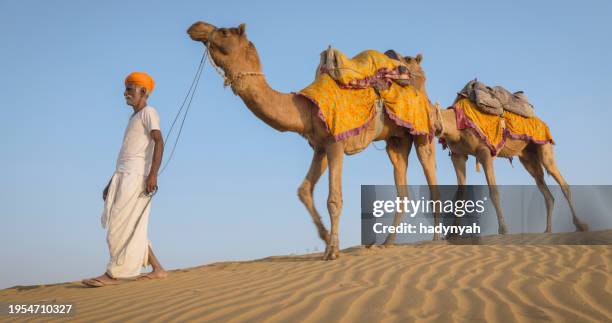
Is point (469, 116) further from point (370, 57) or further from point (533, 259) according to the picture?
point (533, 259)

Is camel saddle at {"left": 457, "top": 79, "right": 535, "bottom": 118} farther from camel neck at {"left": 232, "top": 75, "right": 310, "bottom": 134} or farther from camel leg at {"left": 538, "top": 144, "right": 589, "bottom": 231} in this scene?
camel neck at {"left": 232, "top": 75, "right": 310, "bottom": 134}

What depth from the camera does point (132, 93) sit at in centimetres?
754

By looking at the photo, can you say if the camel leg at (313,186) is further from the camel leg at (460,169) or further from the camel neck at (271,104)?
the camel leg at (460,169)

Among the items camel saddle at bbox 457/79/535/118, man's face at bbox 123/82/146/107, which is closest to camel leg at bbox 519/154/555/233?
camel saddle at bbox 457/79/535/118

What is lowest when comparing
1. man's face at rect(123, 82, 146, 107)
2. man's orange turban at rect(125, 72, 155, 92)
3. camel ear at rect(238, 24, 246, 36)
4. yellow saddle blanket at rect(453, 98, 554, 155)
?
man's face at rect(123, 82, 146, 107)

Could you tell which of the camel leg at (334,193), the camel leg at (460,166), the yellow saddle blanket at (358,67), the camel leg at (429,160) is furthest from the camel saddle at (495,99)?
the camel leg at (334,193)

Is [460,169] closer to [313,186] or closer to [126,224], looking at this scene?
[313,186]

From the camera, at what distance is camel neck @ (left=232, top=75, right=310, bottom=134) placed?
26.8 ft

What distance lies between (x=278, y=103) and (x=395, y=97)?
6.91 ft

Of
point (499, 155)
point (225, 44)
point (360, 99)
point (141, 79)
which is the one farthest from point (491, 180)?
point (141, 79)

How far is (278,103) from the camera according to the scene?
8.37 m

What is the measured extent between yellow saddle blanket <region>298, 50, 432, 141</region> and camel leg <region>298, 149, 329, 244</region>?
30.5 inches

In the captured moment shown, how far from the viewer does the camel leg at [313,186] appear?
8914 millimetres

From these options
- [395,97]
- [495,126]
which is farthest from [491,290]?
[495,126]
